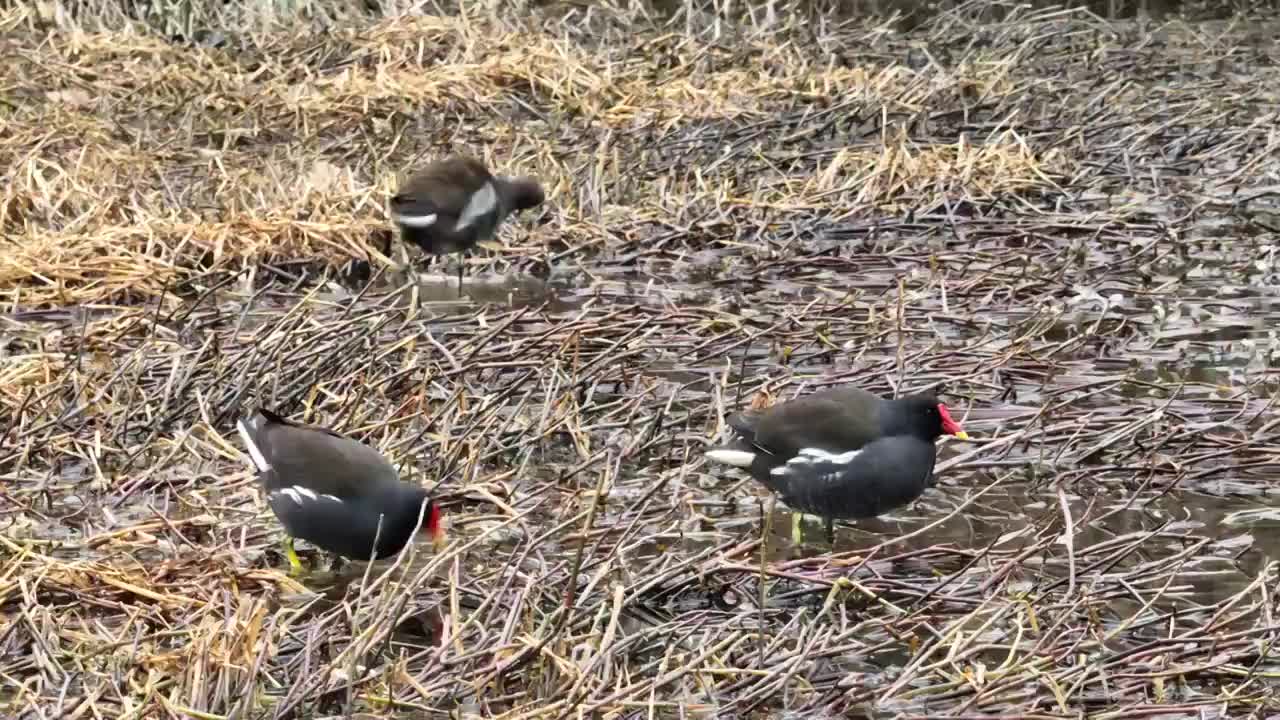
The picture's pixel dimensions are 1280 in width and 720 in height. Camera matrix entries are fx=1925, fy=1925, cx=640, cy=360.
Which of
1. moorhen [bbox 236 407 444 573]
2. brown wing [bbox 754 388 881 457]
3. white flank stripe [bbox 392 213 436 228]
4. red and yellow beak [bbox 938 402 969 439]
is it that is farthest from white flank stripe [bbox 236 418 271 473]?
white flank stripe [bbox 392 213 436 228]

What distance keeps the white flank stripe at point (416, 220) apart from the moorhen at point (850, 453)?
351 cm

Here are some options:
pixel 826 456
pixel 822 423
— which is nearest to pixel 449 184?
pixel 822 423

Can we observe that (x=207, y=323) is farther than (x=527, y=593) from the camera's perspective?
Yes

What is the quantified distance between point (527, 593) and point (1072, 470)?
2162 millimetres

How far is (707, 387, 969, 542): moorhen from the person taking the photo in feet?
18.3

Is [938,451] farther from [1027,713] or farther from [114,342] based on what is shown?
[114,342]

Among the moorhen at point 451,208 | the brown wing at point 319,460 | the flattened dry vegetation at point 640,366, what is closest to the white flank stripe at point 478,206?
the moorhen at point 451,208

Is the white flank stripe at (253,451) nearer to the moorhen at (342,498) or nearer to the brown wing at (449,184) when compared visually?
the moorhen at (342,498)

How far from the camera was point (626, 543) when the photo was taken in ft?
17.5

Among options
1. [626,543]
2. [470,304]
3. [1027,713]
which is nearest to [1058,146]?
[470,304]

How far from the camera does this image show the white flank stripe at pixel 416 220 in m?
9.04

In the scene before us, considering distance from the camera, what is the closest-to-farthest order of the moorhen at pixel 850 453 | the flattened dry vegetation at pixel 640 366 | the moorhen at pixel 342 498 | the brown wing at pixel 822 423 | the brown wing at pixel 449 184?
the flattened dry vegetation at pixel 640 366 < the moorhen at pixel 342 498 < the moorhen at pixel 850 453 < the brown wing at pixel 822 423 < the brown wing at pixel 449 184

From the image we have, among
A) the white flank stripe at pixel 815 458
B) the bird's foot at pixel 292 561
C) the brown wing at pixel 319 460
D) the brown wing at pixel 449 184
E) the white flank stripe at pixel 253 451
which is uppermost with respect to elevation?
the brown wing at pixel 319 460

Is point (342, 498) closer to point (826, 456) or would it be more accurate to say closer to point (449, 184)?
point (826, 456)
